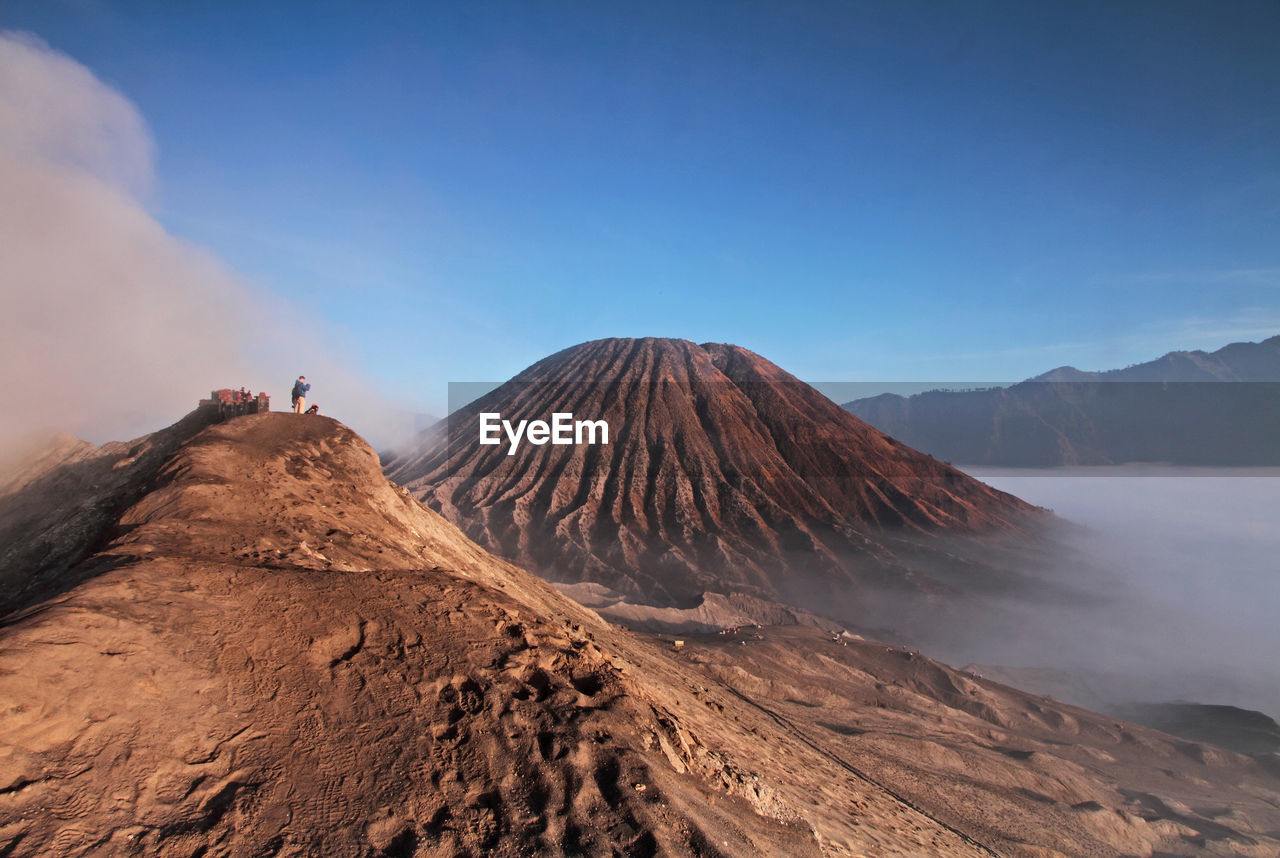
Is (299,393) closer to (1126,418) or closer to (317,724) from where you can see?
(317,724)

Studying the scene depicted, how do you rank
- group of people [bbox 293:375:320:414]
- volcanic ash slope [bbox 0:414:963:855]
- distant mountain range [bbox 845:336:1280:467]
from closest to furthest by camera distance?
volcanic ash slope [bbox 0:414:963:855]
group of people [bbox 293:375:320:414]
distant mountain range [bbox 845:336:1280:467]

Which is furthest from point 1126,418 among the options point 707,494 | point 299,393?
point 299,393

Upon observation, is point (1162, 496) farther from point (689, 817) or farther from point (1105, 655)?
point (689, 817)

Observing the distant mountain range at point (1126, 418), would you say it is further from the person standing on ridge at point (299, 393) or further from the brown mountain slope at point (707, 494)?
the person standing on ridge at point (299, 393)

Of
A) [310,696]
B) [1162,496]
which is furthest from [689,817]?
[1162,496]

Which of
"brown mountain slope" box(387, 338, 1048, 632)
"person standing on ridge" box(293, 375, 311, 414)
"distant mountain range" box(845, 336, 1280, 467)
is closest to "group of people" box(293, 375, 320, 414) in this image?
"person standing on ridge" box(293, 375, 311, 414)

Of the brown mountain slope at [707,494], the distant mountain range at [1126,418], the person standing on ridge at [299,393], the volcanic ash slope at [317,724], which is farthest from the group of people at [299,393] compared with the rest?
the distant mountain range at [1126,418]

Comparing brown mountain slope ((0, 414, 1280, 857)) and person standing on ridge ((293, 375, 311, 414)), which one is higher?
person standing on ridge ((293, 375, 311, 414))

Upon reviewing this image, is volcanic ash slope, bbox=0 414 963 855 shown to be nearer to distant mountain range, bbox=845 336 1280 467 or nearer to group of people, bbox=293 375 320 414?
group of people, bbox=293 375 320 414
